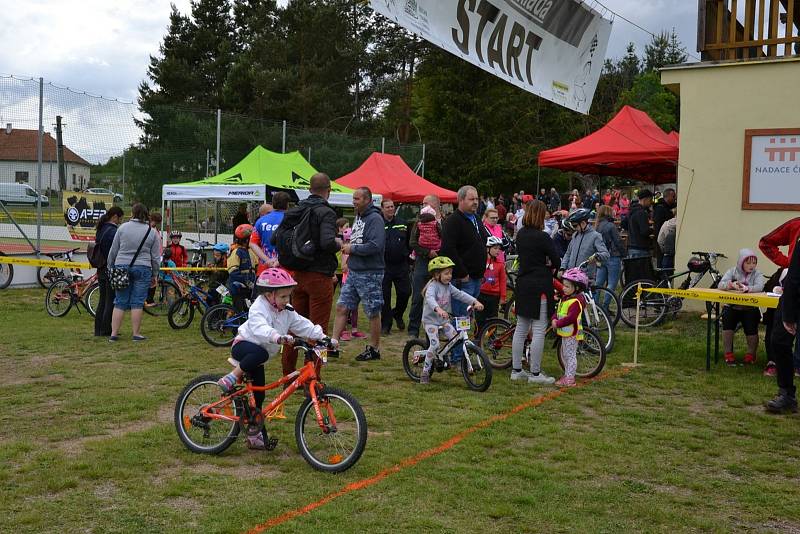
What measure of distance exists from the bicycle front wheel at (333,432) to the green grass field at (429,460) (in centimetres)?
10

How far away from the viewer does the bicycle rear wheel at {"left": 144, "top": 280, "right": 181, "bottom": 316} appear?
12.7 m

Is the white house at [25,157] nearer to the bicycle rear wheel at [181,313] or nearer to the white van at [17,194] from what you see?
the white van at [17,194]

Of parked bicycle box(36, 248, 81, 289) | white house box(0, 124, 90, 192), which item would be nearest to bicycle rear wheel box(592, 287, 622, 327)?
parked bicycle box(36, 248, 81, 289)

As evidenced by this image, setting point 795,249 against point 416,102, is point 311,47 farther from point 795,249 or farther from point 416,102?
point 795,249

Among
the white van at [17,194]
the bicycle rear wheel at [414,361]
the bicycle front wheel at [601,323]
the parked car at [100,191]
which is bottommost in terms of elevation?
the bicycle rear wheel at [414,361]

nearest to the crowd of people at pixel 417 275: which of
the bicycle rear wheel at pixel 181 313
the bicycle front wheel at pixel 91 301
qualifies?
the bicycle rear wheel at pixel 181 313

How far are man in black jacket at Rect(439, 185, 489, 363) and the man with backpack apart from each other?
1.43 metres

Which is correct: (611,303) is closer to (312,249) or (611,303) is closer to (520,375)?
(520,375)

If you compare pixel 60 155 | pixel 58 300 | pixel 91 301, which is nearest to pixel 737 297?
pixel 91 301

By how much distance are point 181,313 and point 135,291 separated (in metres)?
1.42

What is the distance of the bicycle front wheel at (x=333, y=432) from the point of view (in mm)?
5238

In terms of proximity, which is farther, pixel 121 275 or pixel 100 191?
pixel 100 191

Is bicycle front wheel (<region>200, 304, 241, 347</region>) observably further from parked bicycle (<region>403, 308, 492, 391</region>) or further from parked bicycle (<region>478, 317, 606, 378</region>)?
parked bicycle (<region>478, 317, 606, 378</region>)

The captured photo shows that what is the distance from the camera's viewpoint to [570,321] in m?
8.04
